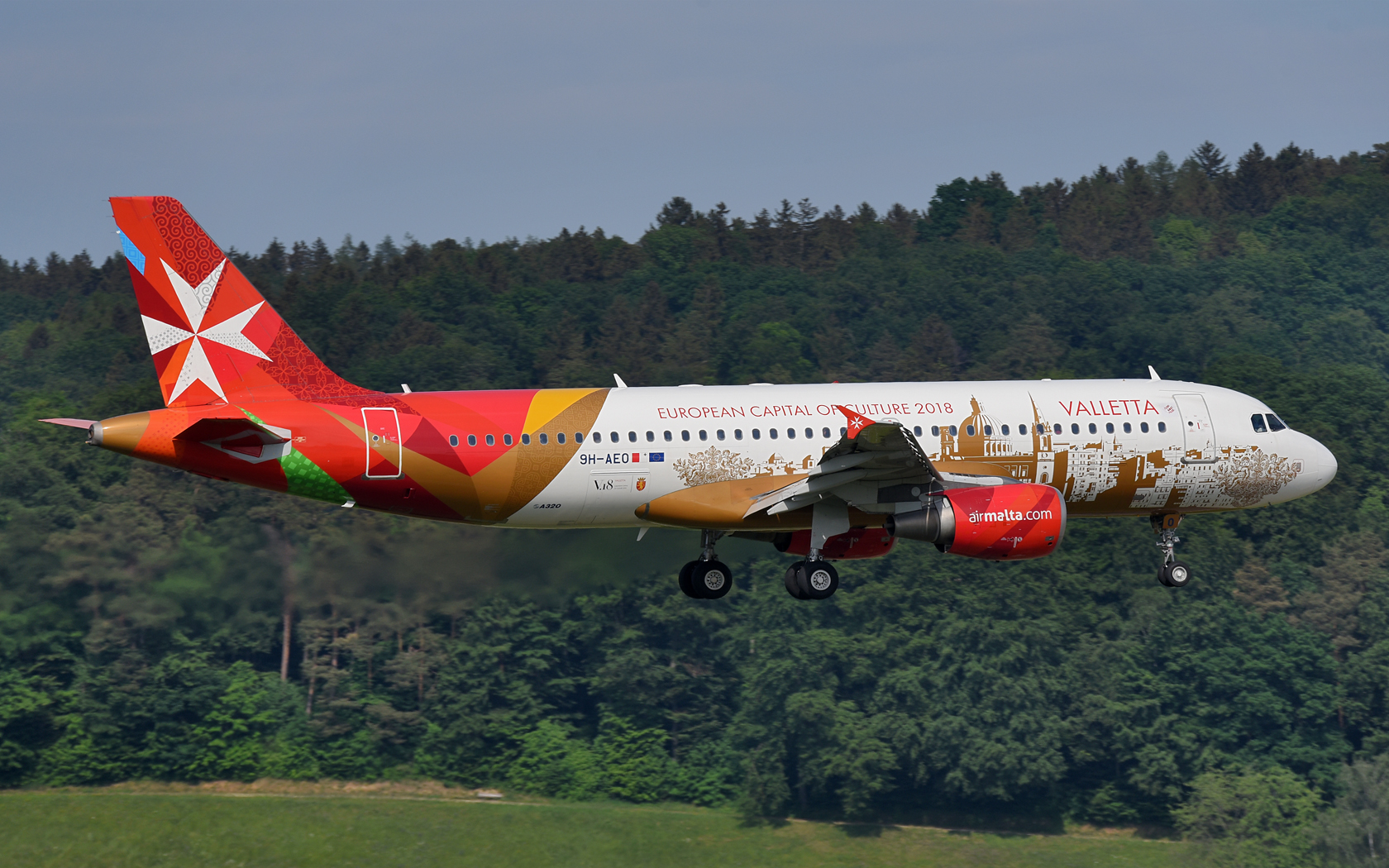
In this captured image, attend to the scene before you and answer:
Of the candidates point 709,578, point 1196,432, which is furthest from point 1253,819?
point 709,578

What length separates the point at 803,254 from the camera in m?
195

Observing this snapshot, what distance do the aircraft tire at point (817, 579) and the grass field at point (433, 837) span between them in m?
60.5

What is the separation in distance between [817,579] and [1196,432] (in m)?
11.0

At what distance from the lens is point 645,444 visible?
38312 millimetres

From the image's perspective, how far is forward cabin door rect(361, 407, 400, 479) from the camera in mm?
36562

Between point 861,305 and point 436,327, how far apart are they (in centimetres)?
4580

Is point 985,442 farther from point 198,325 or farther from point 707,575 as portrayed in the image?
point 198,325

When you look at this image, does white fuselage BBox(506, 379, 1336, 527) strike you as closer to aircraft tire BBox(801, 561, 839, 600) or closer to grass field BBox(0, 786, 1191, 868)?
aircraft tire BBox(801, 561, 839, 600)

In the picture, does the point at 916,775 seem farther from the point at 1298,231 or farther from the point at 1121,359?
the point at 1298,231

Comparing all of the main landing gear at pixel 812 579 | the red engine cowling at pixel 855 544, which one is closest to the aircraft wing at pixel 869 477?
the main landing gear at pixel 812 579

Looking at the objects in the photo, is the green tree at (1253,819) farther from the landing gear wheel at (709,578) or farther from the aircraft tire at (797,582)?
the aircraft tire at (797,582)

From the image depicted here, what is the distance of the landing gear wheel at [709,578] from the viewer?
137ft

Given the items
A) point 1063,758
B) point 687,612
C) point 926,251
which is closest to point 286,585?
point 687,612

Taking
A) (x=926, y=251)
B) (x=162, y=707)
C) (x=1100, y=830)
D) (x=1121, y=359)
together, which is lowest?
(x=1100, y=830)
